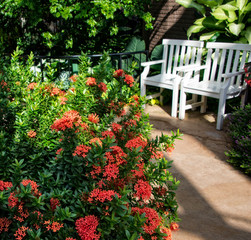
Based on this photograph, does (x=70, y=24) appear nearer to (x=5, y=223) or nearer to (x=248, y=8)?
(x=248, y=8)

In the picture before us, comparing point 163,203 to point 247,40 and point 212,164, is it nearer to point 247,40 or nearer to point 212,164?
point 212,164

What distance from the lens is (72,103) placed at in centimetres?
202

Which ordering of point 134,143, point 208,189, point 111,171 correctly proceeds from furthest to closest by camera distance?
point 208,189 → point 134,143 → point 111,171

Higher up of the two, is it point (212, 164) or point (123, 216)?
point (123, 216)

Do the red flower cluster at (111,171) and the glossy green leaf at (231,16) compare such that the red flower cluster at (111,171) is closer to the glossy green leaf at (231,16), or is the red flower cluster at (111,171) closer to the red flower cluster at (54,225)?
the red flower cluster at (54,225)

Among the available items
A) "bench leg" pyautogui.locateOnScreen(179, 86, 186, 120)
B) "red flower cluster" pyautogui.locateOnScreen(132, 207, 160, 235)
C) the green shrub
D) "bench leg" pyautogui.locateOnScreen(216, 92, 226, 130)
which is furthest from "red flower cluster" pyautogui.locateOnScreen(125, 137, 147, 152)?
"bench leg" pyautogui.locateOnScreen(179, 86, 186, 120)

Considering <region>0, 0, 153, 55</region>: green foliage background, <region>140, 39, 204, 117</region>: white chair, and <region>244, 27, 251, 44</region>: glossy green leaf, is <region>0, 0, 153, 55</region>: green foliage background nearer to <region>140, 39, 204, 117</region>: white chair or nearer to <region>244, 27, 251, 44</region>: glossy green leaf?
<region>140, 39, 204, 117</region>: white chair

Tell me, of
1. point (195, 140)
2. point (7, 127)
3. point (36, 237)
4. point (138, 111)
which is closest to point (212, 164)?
point (195, 140)

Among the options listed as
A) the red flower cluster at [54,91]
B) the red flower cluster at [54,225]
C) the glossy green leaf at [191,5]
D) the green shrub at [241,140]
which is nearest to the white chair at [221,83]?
the green shrub at [241,140]

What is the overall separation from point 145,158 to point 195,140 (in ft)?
7.24

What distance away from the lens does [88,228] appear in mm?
1302

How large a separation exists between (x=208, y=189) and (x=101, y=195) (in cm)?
175

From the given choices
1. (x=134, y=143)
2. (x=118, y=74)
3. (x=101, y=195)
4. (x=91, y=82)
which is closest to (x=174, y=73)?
(x=118, y=74)

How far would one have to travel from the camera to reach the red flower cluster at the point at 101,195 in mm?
1327
